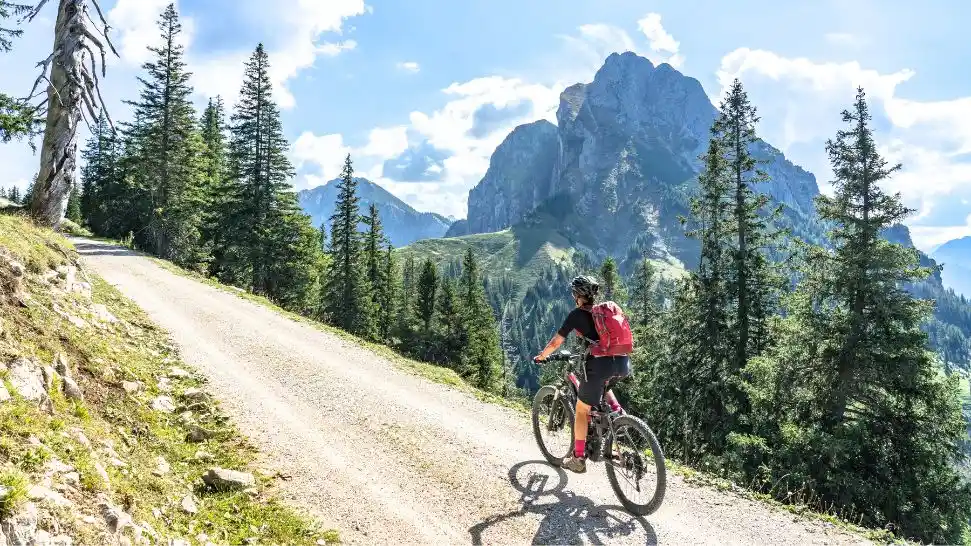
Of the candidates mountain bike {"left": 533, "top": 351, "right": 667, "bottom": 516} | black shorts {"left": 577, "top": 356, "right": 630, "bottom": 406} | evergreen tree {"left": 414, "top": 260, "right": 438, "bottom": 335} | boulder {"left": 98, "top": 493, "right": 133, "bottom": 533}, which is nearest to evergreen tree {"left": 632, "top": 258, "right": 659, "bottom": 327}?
evergreen tree {"left": 414, "top": 260, "right": 438, "bottom": 335}

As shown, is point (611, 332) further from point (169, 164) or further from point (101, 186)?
point (101, 186)

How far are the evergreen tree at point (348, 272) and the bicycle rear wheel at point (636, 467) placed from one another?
133ft

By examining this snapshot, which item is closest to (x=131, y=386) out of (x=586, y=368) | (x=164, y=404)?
(x=164, y=404)

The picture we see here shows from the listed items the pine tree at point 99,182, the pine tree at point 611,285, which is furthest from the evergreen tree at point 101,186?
the pine tree at point 611,285

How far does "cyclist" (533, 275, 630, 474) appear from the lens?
706cm

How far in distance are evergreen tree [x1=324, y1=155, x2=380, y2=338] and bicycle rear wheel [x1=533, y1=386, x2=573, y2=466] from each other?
38561 millimetres

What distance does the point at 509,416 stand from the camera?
1112 centimetres

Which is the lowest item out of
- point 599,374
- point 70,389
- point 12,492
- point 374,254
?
point 12,492

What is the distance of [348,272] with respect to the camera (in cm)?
4638

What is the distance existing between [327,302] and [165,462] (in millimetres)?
42284

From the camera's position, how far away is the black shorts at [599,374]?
7039 mm

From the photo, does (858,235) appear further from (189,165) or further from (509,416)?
(189,165)

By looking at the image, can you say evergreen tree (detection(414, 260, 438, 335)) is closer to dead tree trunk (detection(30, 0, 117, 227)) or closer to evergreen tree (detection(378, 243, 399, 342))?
evergreen tree (detection(378, 243, 399, 342))

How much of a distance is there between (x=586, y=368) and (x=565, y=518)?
6.40 ft
